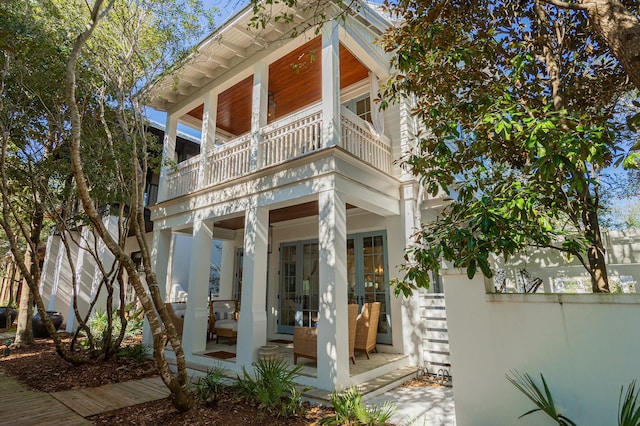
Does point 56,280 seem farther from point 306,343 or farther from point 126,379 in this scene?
point 306,343

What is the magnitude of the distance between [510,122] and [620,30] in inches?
35.3

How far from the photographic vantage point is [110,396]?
4852 millimetres

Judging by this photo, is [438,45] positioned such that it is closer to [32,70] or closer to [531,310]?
[531,310]

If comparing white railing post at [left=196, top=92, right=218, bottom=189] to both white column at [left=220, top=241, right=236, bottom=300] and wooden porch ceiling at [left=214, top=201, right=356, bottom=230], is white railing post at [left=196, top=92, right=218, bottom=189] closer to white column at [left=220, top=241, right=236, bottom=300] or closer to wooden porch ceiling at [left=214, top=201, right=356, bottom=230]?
wooden porch ceiling at [left=214, top=201, right=356, bottom=230]

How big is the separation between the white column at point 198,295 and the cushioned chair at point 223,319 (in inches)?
21.6

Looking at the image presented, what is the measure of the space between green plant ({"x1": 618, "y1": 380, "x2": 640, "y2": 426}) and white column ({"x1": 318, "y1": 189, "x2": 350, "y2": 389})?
2937 mm

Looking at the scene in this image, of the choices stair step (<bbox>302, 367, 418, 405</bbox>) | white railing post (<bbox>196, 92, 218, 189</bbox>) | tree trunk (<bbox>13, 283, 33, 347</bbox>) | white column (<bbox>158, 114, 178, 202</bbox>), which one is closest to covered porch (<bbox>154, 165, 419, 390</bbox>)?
stair step (<bbox>302, 367, 418, 405</bbox>)

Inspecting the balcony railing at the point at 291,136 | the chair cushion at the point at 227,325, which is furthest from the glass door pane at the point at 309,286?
the balcony railing at the point at 291,136

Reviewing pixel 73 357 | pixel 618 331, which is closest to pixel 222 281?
pixel 73 357

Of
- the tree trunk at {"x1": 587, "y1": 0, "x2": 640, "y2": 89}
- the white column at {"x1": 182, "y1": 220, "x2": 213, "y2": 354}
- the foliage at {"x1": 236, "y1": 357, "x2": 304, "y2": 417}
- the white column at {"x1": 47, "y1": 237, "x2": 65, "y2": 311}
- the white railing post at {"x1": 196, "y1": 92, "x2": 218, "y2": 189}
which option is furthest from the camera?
the white column at {"x1": 47, "y1": 237, "x2": 65, "y2": 311}

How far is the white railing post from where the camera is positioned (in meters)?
7.57

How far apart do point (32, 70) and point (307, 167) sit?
529 cm

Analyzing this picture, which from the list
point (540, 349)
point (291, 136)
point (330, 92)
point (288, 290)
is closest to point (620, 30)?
point (540, 349)

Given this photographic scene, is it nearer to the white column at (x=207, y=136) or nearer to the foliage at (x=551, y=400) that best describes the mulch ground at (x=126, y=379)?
the foliage at (x=551, y=400)
